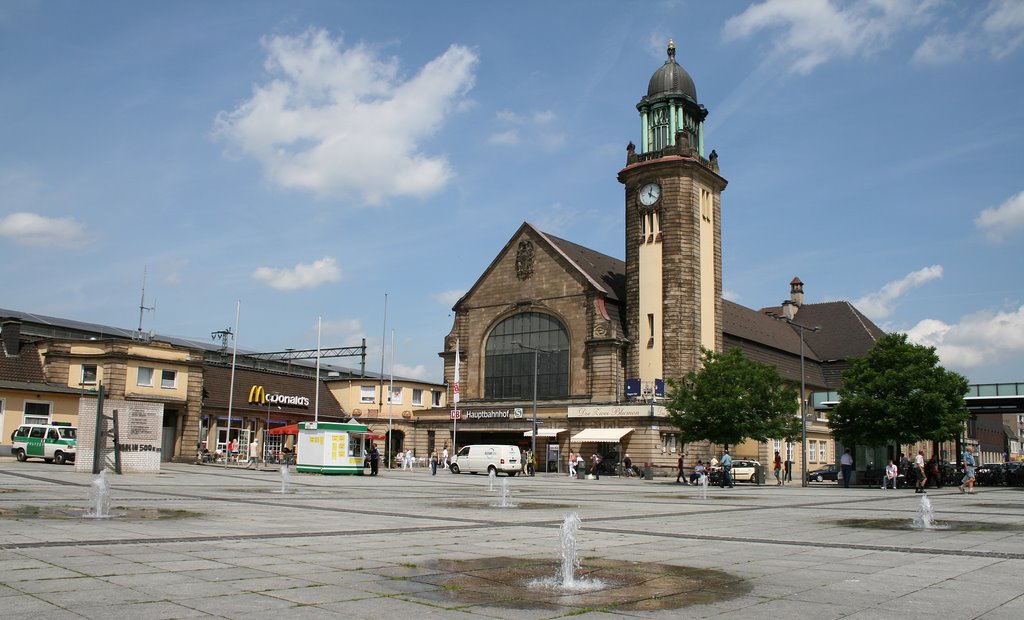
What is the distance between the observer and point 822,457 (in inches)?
2977

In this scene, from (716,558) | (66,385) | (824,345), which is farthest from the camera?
(824,345)

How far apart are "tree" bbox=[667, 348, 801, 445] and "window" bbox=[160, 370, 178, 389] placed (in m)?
31.3

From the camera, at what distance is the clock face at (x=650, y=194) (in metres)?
63.4

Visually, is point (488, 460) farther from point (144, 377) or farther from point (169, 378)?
point (144, 377)

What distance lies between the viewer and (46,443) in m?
42.8

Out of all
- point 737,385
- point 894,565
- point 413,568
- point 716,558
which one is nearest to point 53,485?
point 413,568

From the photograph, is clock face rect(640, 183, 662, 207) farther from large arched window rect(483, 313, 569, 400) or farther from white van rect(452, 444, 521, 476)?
white van rect(452, 444, 521, 476)

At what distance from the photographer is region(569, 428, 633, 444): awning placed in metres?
57.6

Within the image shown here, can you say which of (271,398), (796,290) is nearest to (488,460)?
(271,398)

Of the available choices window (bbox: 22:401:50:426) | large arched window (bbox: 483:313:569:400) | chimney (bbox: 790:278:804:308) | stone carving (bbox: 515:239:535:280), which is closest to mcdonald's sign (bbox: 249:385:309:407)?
large arched window (bbox: 483:313:569:400)

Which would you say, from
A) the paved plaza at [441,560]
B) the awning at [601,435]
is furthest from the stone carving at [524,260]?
the paved plaza at [441,560]

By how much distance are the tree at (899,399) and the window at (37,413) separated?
1783 inches

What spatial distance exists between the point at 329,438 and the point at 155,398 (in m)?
17.3

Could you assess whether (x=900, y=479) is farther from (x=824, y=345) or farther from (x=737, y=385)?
(x=824, y=345)
